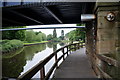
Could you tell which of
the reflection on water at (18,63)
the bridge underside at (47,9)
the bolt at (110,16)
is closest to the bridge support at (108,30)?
the bolt at (110,16)

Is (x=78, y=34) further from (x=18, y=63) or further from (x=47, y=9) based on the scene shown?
(x=47, y=9)

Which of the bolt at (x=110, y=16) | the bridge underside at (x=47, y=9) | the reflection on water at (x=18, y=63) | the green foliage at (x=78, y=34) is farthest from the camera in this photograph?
the green foliage at (x=78, y=34)

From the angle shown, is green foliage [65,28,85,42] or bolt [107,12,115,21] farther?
green foliage [65,28,85,42]

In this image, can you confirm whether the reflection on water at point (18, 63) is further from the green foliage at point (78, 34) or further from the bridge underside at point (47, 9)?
the green foliage at point (78, 34)

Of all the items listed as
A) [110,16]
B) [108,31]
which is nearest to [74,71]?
[108,31]

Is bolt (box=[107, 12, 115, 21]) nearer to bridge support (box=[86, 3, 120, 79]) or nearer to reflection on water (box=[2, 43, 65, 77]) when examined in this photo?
bridge support (box=[86, 3, 120, 79])

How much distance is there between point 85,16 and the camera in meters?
2.69

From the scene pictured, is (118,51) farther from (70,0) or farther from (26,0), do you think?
(26,0)

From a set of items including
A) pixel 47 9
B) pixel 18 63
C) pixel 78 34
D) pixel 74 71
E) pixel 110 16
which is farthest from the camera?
pixel 78 34

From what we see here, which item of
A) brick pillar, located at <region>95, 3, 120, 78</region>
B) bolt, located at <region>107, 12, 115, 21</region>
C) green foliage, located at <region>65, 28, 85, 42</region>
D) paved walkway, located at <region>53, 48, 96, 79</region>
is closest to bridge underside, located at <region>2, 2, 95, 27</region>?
brick pillar, located at <region>95, 3, 120, 78</region>

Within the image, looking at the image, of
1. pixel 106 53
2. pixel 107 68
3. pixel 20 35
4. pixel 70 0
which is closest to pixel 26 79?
pixel 107 68

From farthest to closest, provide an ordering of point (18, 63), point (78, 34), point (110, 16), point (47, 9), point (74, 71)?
point (78, 34)
point (18, 63)
point (74, 71)
point (47, 9)
point (110, 16)

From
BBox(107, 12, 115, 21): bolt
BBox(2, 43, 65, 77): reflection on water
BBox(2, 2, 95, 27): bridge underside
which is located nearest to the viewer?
BBox(107, 12, 115, 21): bolt

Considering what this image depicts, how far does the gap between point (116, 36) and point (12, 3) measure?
322cm
